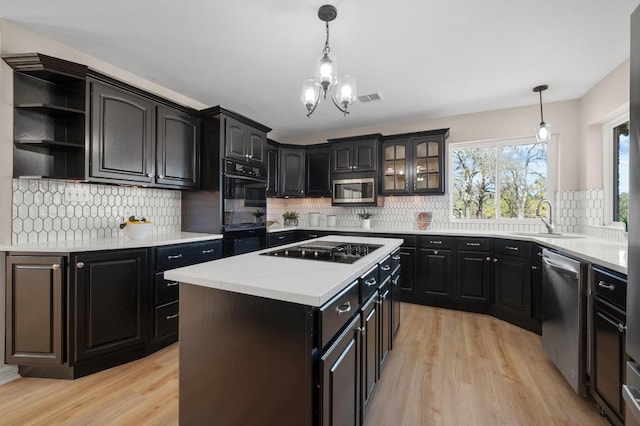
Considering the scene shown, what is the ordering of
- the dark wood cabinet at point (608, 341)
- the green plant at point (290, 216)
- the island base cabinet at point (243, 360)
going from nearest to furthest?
the island base cabinet at point (243, 360)
the dark wood cabinet at point (608, 341)
the green plant at point (290, 216)

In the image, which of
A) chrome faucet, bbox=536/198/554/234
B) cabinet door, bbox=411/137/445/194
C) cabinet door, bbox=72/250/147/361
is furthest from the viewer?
cabinet door, bbox=411/137/445/194

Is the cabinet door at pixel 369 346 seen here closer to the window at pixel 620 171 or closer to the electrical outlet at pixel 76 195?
the electrical outlet at pixel 76 195

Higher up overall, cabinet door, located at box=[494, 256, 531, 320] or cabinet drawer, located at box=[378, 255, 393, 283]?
cabinet drawer, located at box=[378, 255, 393, 283]

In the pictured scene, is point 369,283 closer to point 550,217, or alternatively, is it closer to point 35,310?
point 35,310

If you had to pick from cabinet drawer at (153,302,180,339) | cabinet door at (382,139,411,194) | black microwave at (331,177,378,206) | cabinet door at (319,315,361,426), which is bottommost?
cabinet drawer at (153,302,180,339)

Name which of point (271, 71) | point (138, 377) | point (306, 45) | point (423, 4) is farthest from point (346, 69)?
point (138, 377)

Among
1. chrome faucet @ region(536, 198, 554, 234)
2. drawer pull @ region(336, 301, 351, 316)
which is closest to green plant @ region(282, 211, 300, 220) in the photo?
chrome faucet @ region(536, 198, 554, 234)

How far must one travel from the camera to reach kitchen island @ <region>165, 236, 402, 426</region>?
3.39 feet

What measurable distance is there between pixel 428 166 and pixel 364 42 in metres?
2.15

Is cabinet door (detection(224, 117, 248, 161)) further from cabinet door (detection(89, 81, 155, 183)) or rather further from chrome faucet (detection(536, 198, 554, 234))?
chrome faucet (detection(536, 198, 554, 234))

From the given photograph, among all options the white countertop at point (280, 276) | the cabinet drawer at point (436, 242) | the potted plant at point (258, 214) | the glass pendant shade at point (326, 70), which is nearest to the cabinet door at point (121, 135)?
the potted plant at point (258, 214)

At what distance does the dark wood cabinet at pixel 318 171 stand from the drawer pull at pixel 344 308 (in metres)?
3.42

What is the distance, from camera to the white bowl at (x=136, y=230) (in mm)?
2502

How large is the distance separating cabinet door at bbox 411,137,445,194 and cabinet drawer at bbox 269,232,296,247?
6.47ft
